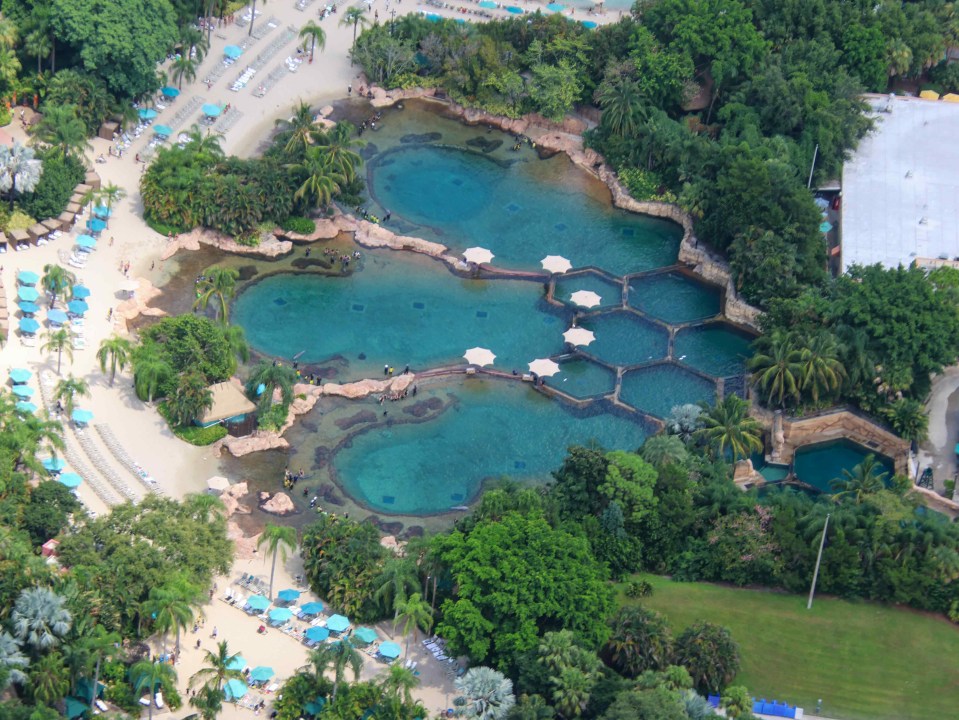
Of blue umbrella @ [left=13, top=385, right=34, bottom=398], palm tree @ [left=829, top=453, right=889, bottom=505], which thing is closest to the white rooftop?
palm tree @ [left=829, top=453, right=889, bottom=505]

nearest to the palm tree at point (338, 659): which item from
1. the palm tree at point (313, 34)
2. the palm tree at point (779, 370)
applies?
the palm tree at point (779, 370)

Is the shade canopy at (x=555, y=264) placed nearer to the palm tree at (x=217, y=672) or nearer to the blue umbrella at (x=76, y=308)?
the blue umbrella at (x=76, y=308)

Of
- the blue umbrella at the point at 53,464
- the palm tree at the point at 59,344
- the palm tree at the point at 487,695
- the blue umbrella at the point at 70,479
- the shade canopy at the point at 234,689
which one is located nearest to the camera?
the palm tree at the point at 487,695

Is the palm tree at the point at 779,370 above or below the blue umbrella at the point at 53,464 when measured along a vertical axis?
above

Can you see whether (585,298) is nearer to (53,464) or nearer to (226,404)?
(226,404)

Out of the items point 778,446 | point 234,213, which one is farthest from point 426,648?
point 234,213
